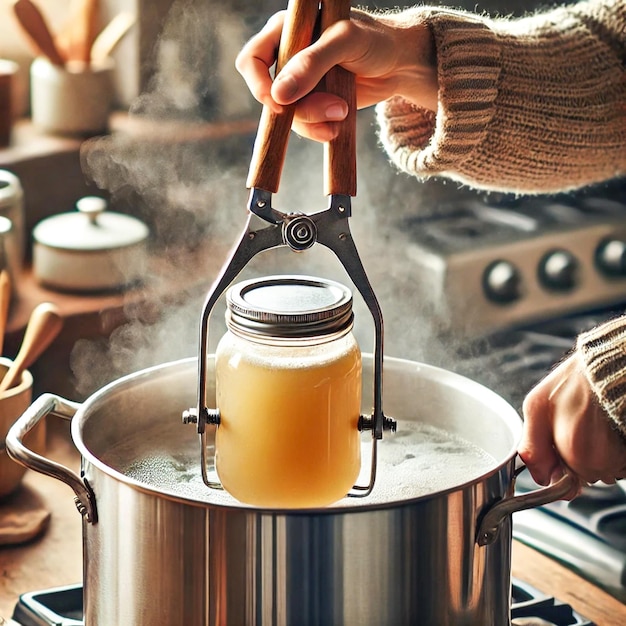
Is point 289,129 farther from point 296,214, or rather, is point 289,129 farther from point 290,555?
point 290,555

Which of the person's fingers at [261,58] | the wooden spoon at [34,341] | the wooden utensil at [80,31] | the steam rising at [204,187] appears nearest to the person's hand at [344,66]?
the person's fingers at [261,58]

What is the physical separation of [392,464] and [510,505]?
15cm

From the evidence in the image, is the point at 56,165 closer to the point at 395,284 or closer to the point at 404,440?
the point at 395,284

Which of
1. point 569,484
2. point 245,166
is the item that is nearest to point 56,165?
point 245,166

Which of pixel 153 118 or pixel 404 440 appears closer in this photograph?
pixel 404 440

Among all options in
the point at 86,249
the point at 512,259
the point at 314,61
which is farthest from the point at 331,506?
the point at 512,259

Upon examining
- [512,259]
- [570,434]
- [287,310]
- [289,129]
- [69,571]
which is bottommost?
[69,571]

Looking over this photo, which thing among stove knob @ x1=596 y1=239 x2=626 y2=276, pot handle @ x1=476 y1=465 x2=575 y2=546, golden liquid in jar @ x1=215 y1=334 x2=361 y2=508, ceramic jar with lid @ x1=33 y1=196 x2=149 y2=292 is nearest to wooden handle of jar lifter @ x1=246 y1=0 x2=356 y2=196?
golden liquid in jar @ x1=215 y1=334 x2=361 y2=508

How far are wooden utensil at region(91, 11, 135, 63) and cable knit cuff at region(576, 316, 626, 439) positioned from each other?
0.90m

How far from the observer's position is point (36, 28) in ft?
4.35

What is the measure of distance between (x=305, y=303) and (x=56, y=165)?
2.69 feet

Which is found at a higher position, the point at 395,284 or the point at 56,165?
the point at 56,165

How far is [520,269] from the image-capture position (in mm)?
1604

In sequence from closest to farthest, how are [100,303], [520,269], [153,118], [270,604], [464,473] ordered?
[270,604] < [464,473] < [100,303] < [153,118] < [520,269]
